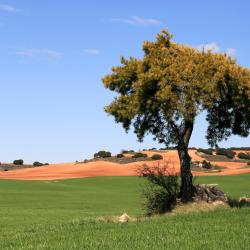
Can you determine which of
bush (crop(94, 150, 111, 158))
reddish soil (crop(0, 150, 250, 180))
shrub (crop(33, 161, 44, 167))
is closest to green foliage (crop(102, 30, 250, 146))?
reddish soil (crop(0, 150, 250, 180))

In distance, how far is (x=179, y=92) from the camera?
2583 cm

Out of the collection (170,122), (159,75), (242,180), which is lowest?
(242,180)

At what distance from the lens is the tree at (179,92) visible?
25531 mm

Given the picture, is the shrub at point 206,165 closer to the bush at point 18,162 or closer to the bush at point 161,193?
the bush at point 18,162

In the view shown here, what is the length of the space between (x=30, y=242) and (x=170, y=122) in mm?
12414

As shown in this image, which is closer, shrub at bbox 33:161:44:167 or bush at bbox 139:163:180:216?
bush at bbox 139:163:180:216

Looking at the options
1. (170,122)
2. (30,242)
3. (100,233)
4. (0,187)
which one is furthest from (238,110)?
(0,187)

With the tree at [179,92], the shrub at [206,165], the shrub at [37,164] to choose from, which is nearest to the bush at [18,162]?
the shrub at [37,164]

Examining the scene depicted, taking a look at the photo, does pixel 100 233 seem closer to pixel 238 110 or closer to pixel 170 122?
pixel 170 122

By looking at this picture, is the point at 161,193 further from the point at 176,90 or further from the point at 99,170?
the point at 99,170

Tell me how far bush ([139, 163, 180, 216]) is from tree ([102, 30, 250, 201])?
59 cm

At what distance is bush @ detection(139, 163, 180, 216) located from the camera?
91.1ft

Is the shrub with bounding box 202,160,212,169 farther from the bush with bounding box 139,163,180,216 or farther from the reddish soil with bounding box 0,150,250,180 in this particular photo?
the bush with bounding box 139,163,180,216

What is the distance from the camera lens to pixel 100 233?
56.5 feet
